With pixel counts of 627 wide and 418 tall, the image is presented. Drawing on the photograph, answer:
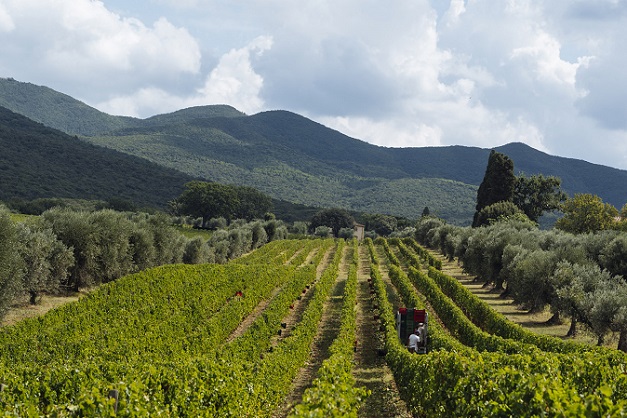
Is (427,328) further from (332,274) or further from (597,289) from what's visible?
(332,274)

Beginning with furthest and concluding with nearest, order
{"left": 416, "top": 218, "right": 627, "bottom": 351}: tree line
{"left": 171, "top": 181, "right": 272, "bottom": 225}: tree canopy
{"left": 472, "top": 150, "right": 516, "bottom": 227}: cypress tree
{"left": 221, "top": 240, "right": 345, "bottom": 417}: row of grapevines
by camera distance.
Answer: {"left": 171, "top": 181, "right": 272, "bottom": 225}: tree canopy → {"left": 472, "top": 150, "right": 516, "bottom": 227}: cypress tree → {"left": 416, "top": 218, "right": 627, "bottom": 351}: tree line → {"left": 221, "top": 240, "right": 345, "bottom": 417}: row of grapevines

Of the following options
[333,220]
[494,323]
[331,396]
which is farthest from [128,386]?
[333,220]

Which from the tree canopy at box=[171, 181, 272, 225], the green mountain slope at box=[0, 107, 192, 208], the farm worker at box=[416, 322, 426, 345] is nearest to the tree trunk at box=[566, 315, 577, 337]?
A: the farm worker at box=[416, 322, 426, 345]

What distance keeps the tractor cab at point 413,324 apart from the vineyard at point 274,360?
67cm

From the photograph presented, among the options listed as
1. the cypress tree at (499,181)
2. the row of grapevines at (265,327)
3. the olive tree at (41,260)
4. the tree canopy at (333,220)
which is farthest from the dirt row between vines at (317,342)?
the tree canopy at (333,220)

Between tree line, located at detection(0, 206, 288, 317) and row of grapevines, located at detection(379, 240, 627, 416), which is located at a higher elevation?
row of grapevines, located at detection(379, 240, 627, 416)

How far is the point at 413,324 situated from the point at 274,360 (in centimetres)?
909

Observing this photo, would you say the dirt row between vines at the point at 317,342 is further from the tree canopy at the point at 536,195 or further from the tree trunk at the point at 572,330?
the tree canopy at the point at 536,195

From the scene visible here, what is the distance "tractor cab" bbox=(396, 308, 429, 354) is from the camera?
82.5ft

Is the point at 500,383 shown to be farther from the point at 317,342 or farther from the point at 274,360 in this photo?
the point at 317,342

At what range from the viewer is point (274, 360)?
63.2 feet

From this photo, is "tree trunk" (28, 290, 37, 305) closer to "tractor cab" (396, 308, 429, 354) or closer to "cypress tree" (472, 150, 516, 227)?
"tractor cab" (396, 308, 429, 354)

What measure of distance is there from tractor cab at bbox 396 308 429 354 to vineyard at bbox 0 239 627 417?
0.67 meters

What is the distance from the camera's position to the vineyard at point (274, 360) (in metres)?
10.7
